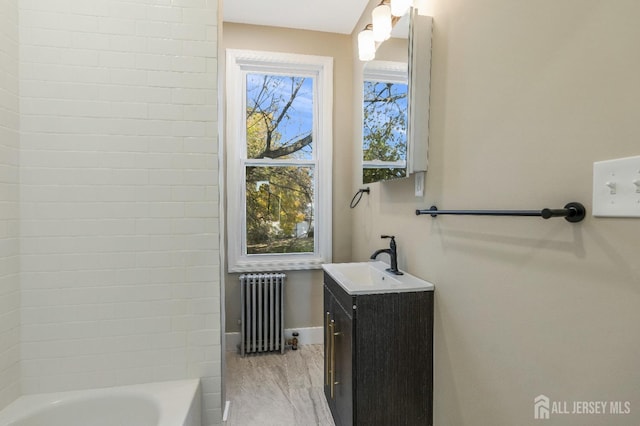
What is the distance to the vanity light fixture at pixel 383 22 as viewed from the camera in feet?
6.24

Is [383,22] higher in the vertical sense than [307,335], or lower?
higher

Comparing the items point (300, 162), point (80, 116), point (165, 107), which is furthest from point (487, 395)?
point (300, 162)

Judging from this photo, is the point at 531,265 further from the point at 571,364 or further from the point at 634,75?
the point at 634,75

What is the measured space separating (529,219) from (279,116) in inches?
96.3

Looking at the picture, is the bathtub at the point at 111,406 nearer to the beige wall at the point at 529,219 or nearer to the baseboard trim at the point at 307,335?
the beige wall at the point at 529,219

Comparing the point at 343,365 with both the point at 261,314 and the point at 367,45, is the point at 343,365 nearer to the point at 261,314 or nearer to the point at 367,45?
the point at 261,314

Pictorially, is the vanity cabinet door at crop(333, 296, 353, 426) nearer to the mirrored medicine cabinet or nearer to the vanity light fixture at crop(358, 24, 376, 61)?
the mirrored medicine cabinet

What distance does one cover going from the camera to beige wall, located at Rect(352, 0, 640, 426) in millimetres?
755

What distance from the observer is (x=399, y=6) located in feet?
5.87

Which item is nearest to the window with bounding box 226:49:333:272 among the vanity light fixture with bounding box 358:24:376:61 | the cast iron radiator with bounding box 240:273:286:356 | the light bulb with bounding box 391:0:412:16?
the cast iron radiator with bounding box 240:273:286:356

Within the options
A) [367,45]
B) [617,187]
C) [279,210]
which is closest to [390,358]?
[617,187]

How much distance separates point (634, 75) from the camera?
71 cm

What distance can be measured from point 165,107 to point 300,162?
5.05ft

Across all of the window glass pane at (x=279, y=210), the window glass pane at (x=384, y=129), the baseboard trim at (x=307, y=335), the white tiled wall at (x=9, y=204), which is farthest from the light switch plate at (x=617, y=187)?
the baseboard trim at (x=307, y=335)
